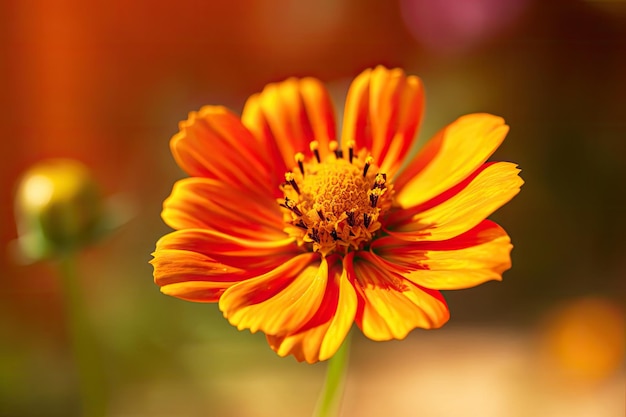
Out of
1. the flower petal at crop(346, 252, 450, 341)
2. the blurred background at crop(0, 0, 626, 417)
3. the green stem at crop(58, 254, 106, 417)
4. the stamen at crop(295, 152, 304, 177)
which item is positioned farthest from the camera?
the blurred background at crop(0, 0, 626, 417)

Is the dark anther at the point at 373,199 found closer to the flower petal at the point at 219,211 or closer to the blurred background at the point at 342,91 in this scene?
the flower petal at the point at 219,211

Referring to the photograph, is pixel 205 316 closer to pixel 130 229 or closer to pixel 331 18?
pixel 130 229

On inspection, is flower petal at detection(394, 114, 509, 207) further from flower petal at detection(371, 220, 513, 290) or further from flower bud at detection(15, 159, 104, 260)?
flower bud at detection(15, 159, 104, 260)

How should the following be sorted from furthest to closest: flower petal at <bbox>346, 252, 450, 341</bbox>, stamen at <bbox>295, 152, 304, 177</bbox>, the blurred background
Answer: the blurred background < stamen at <bbox>295, 152, 304, 177</bbox> < flower petal at <bbox>346, 252, 450, 341</bbox>

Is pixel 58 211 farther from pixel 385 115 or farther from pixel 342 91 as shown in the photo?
pixel 342 91

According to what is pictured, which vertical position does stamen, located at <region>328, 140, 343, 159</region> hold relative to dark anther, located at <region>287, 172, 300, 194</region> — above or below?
above

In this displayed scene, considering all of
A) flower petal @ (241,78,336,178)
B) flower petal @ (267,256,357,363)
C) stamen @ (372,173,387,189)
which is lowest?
flower petal @ (267,256,357,363)

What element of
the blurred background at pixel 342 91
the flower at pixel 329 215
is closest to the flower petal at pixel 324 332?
the flower at pixel 329 215

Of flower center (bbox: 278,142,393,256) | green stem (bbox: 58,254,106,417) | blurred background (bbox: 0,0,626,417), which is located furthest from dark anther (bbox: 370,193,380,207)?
blurred background (bbox: 0,0,626,417)
